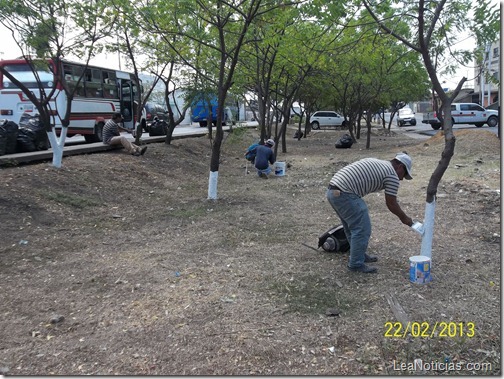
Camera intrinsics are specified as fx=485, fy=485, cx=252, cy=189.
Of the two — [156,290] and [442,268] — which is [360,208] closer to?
[442,268]

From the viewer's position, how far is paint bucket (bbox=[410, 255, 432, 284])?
443 cm

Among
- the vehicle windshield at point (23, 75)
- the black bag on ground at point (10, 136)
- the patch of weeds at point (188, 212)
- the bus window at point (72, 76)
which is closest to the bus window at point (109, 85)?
the bus window at point (72, 76)

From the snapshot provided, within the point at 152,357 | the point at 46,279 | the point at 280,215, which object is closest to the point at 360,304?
the point at 152,357

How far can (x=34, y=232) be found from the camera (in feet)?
21.2

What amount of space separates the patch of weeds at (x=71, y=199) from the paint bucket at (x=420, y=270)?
18.4 ft

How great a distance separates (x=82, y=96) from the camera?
16.5 meters

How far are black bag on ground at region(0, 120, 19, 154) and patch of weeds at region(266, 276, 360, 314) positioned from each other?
322 inches

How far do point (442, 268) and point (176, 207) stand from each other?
4.87 metres

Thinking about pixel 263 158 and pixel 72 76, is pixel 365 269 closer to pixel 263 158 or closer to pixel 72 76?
pixel 263 158

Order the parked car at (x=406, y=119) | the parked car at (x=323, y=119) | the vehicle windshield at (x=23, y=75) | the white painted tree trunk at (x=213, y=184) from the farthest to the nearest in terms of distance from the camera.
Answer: the parked car at (x=406, y=119)
the parked car at (x=323, y=119)
the vehicle windshield at (x=23, y=75)
the white painted tree trunk at (x=213, y=184)

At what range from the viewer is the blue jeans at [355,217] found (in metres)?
4.65

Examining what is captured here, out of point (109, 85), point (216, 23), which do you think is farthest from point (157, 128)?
point (216, 23)

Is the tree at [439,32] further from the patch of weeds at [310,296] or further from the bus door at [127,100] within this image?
the bus door at [127,100]
